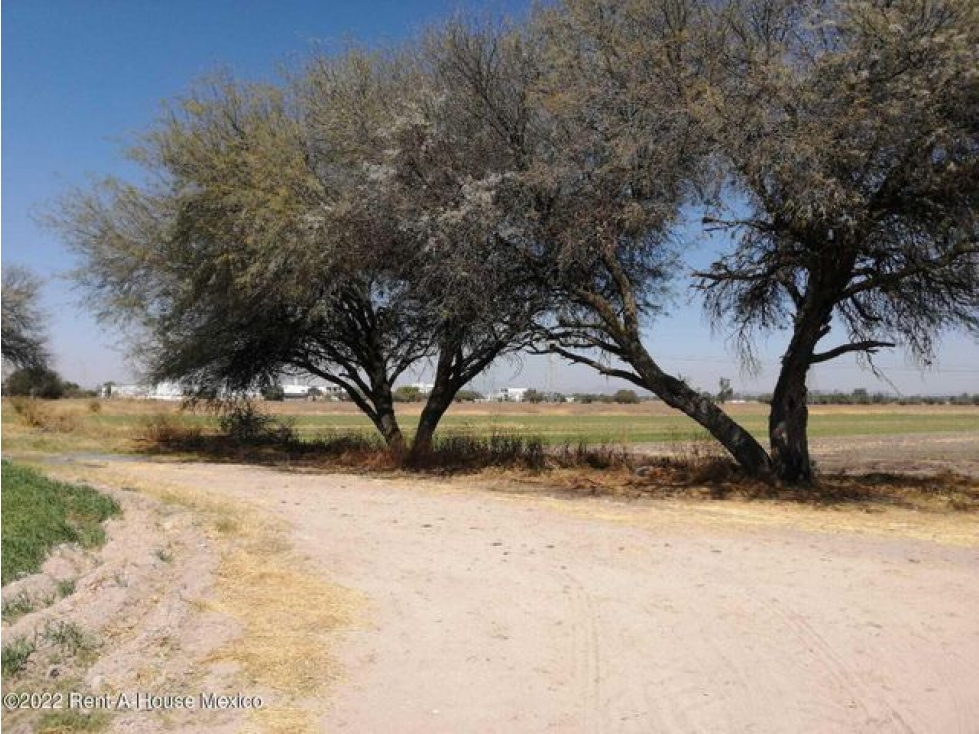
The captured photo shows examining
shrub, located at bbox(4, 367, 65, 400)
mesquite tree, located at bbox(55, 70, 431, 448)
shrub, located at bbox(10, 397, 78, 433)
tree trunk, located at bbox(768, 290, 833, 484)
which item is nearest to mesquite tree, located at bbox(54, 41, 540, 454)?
mesquite tree, located at bbox(55, 70, 431, 448)

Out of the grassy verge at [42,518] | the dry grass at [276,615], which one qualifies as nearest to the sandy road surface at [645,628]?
the dry grass at [276,615]

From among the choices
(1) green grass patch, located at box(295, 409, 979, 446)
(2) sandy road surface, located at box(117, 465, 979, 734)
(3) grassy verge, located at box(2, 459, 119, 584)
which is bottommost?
(2) sandy road surface, located at box(117, 465, 979, 734)

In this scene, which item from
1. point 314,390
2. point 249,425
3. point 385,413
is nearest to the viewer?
point 385,413

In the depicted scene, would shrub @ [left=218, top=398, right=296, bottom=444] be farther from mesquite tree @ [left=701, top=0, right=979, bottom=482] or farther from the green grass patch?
mesquite tree @ [left=701, top=0, right=979, bottom=482]

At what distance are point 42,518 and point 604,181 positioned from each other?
32.3 ft

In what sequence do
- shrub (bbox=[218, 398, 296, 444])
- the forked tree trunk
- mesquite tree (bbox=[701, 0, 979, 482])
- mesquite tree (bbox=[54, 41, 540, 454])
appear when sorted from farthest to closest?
shrub (bbox=[218, 398, 296, 444]) < the forked tree trunk < mesquite tree (bbox=[54, 41, 540, 454]) < mesquite tree (bbox=[701, 0, 979, 482])

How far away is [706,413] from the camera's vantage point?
18516 mm

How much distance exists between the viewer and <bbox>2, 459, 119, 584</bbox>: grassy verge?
9383 mm

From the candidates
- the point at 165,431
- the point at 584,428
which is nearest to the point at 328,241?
the point at 165,431

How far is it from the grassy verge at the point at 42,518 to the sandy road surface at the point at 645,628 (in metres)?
2.61

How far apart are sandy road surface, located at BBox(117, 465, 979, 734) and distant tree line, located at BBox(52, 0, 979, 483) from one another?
558cm

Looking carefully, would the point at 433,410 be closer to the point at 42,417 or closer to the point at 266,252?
the point at 266,252

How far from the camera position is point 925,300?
18.0 metres

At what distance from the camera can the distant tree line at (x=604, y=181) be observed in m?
13.4
